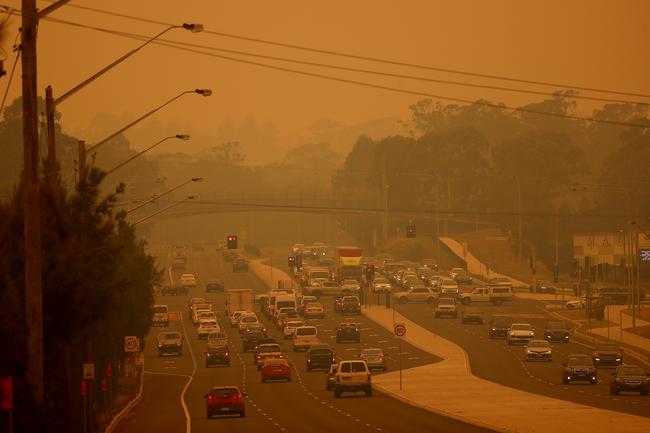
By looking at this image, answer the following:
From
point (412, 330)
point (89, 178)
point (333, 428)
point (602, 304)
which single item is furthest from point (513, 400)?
point (602, 304)

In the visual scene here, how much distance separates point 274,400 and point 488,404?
9.72m

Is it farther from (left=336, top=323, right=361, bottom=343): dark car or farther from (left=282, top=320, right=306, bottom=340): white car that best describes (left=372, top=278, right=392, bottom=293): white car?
(left=336, top=323, right=361, bottom=343): dark car

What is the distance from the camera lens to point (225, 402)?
1848 inches

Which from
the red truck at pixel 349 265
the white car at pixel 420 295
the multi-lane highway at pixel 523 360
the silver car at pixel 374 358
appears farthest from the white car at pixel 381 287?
the silver car at pixel 374 358

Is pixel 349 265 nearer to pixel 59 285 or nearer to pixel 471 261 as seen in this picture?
pixel 471 261

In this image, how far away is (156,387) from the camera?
65938 mm

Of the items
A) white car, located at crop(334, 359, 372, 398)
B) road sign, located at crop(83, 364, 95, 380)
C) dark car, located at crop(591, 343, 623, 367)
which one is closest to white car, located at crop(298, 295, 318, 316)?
dark car, located at crop(591, 343, 623, 367)

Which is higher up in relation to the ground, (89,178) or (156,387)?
(89,178)

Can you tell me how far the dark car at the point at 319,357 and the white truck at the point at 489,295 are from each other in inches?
1775

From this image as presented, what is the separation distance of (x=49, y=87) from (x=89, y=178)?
2.72m

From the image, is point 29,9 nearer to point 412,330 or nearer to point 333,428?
point 333,428

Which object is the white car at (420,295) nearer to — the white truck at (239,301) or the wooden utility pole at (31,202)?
the white truck at (239,301)

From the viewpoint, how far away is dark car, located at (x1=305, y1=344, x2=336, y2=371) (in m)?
69.8

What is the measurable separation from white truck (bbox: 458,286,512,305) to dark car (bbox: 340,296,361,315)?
39.6 feet
